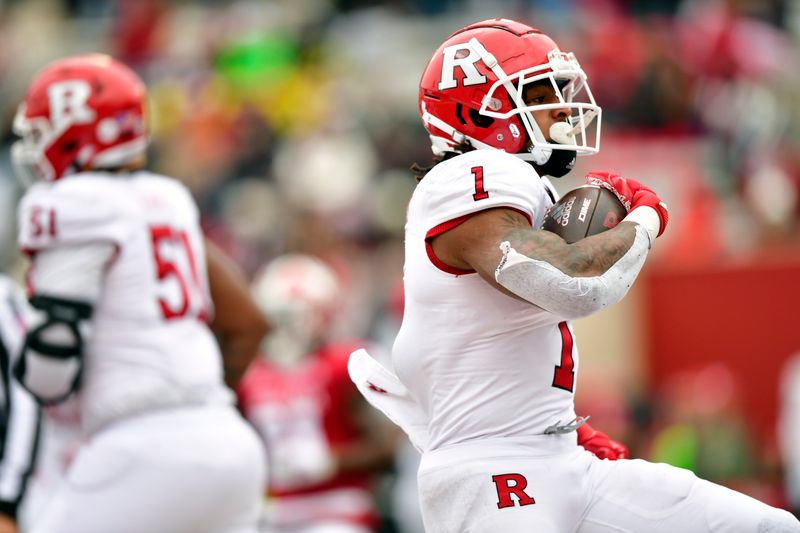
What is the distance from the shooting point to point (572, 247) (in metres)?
3.57

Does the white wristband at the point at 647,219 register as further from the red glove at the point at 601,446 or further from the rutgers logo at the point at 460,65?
the red glove at the point at 601,446

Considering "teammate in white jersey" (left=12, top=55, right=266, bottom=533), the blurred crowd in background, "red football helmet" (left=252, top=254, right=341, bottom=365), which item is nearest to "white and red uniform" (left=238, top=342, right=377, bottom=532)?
"red football helmet" (left=252, top=254, right=341, bottom=365)

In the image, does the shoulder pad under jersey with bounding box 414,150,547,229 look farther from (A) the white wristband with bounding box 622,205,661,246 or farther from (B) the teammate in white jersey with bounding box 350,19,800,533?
(A) the white wristband with bounding box 622,205,661,246

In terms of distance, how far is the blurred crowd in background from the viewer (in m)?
11.5

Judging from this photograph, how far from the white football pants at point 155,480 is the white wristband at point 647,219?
1793 mm

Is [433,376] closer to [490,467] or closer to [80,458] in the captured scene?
[490,467]

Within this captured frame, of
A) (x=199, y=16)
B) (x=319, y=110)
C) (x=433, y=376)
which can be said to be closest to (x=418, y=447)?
(x=433, y=376)

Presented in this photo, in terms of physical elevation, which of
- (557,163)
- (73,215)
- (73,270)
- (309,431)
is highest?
(557,163)

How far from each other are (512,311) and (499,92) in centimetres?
60

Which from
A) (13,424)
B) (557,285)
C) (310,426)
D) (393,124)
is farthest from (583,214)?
(393,124)

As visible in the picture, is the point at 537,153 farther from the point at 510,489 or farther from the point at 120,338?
the point at 120,338

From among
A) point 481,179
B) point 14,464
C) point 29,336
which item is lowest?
point 14,464

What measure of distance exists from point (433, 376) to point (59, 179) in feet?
6.00

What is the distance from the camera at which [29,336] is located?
4.63 metres
